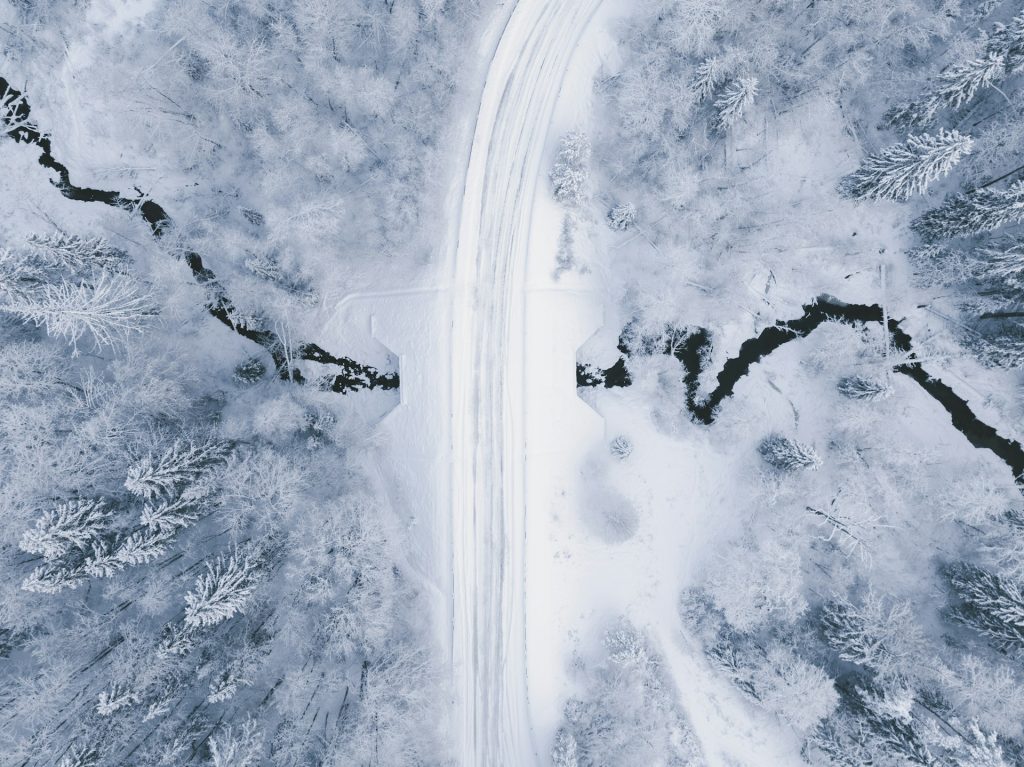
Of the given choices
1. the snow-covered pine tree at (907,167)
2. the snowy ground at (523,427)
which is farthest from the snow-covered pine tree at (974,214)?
the snowy ground at (523,427)

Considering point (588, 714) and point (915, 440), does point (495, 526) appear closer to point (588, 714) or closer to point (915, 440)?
point (588, 714)

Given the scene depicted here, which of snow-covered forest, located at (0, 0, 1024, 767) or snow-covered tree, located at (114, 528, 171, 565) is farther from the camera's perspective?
snow-covered forest, located at (0, 0, 1024, 767)

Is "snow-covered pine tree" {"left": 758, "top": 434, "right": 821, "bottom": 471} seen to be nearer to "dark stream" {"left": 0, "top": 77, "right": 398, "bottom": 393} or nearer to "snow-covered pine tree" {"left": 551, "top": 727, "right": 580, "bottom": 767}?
"snow-covered pine tree" {"left": 551, "top": 727, "right": 580, "bottom": 767}

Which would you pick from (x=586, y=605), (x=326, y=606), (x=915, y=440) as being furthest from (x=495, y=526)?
(x=915, y=440)

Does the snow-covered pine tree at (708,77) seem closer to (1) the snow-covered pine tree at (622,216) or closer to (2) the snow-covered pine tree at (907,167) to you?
(1) the snow-covered pine tree at (622,216)

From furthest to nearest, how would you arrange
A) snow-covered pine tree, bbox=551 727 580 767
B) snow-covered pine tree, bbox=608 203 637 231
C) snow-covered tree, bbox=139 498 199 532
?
snow-covered pine tree, bbox=608 203 637 231 → snow-covered pine tree, bbox=551 727 580 767 → snow-covered tree, bbox=139 498 199 532

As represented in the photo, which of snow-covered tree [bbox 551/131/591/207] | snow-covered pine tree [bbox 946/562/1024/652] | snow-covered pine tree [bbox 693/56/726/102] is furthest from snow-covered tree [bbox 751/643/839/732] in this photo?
snow-covered pine tree [bbox 693/56/726/102]

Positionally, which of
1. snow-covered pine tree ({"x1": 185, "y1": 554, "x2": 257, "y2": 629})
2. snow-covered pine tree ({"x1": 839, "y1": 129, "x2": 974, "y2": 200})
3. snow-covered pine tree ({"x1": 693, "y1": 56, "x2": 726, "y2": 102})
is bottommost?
snow-covered pine tree ({"x1": 185, "y1": 554, "x2": 257, "y2": 629})
